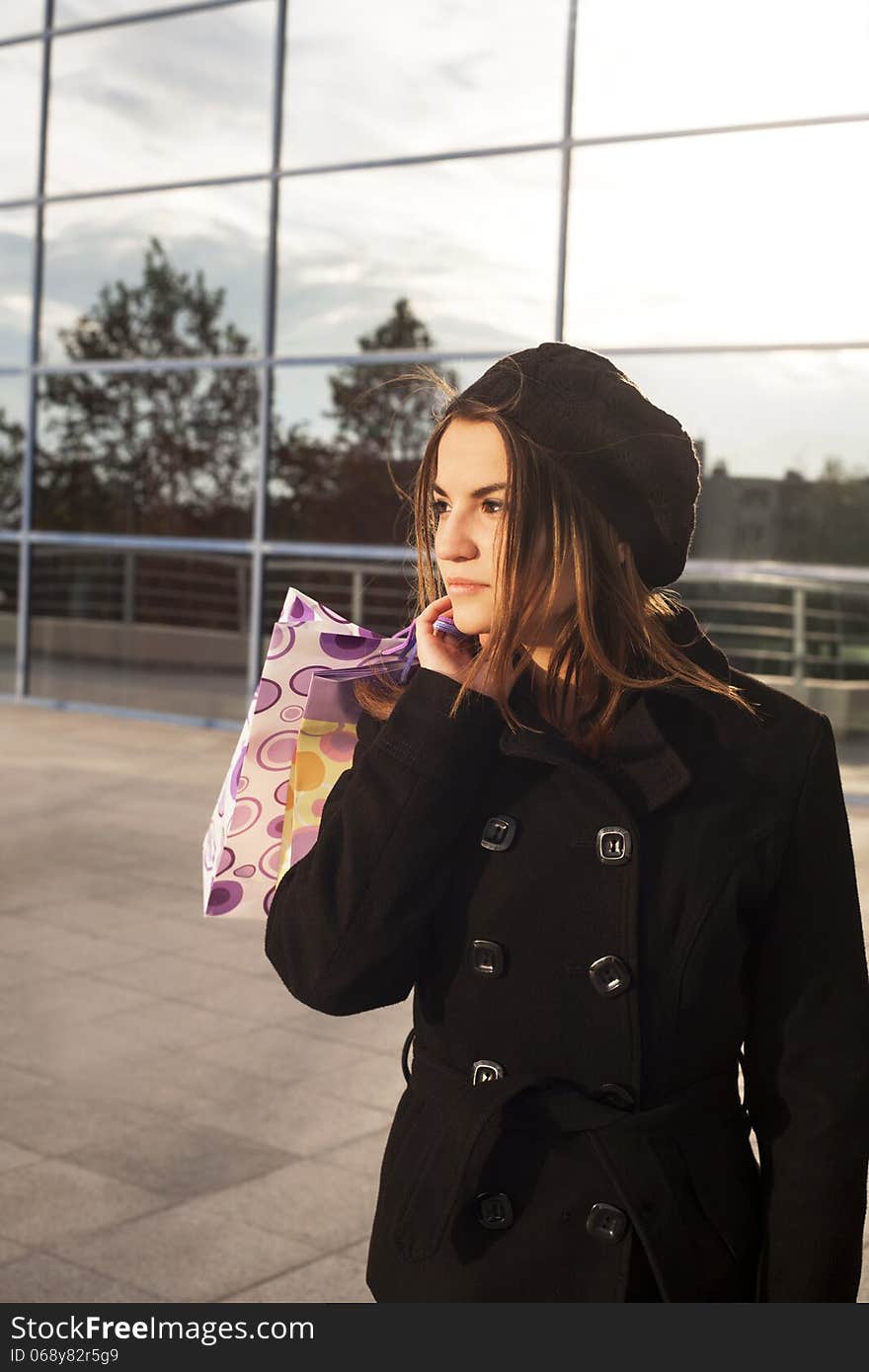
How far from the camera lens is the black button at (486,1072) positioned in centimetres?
157

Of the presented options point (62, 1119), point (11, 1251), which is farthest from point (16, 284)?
point (11, 1251)

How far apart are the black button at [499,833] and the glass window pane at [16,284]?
1391cm

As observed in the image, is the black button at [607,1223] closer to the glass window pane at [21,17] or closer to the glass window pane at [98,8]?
the glass window pane at [98,8]

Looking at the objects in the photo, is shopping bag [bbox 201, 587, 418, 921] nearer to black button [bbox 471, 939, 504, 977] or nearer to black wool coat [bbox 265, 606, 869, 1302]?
black wool coat [bbox 265, 606, 869, 1302]

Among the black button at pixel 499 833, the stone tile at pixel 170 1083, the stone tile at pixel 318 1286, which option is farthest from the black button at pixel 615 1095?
the stone tile at pixel 170 1083

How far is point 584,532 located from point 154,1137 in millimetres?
3066

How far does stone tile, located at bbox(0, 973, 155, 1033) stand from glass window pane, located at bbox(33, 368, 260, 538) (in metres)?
8.28

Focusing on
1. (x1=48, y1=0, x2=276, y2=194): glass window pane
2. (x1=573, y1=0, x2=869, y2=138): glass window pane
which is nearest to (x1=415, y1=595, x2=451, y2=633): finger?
(x1=573, y1=0, x2=869, y2=138): glass window pane

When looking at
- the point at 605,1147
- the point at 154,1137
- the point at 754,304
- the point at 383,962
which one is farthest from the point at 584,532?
the point at 754,304

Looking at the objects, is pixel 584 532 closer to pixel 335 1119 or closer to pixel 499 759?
pixel 499 759

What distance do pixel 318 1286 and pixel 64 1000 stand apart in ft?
7.50

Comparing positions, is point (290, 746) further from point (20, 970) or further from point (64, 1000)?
point (20, 970)

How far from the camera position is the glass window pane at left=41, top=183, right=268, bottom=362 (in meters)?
13.4

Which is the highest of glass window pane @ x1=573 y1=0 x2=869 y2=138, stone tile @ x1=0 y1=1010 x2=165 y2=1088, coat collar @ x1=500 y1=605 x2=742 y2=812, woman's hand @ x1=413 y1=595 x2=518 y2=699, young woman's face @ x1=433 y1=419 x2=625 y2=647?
glass window pane @ x1=573 y1=0 x2=869 y2=138
